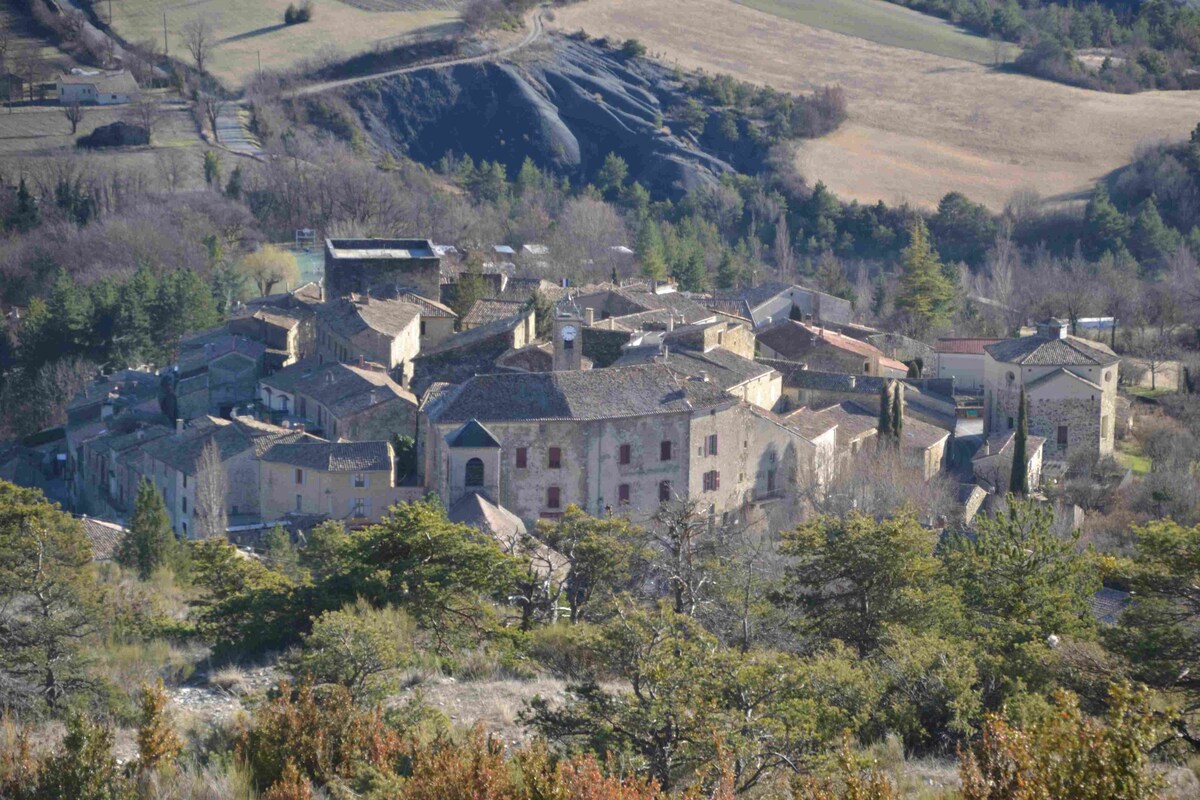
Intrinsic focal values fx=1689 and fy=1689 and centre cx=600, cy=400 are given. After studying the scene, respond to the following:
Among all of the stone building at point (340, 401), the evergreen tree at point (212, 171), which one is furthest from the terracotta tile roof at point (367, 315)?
the evergreen tree at point (212, 171)

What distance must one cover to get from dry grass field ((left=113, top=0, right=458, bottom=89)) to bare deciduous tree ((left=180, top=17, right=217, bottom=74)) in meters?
0.40

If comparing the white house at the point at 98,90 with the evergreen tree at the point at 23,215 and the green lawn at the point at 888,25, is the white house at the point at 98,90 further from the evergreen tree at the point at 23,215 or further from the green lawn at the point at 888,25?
the green lawn at the point at 888,25

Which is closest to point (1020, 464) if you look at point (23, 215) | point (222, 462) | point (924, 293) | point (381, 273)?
point (222, 462)

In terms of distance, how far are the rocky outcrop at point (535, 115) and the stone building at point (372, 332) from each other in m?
45.0

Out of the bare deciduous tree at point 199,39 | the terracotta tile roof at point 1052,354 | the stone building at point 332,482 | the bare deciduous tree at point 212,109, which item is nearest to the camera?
the stone building at point 332,482

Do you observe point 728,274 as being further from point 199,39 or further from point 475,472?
point 199,39

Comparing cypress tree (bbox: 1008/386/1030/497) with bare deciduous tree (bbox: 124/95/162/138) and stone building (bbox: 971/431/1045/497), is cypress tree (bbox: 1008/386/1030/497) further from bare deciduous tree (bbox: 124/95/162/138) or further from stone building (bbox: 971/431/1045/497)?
bare deciduous tree (bbox: 124/95/162/138)

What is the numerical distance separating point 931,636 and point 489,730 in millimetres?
5224

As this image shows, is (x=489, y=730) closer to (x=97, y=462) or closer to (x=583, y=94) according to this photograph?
(x=97, y=462)

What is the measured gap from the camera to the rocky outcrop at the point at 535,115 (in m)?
93.4

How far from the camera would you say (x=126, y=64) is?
320ft

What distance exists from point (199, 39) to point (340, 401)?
64334 millimetres

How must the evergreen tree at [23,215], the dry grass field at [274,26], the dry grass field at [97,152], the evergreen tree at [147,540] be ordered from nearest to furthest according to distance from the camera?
the evergreen tree at [147,540] → the evergreen tree at [23,215] → the dry grass field at [97,152] → the dry grass field at [274,26]

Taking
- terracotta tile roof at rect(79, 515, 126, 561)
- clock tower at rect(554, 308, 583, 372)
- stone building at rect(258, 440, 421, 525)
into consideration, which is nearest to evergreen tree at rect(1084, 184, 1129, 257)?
clock tower at rect(554, 308, 583, 372)
